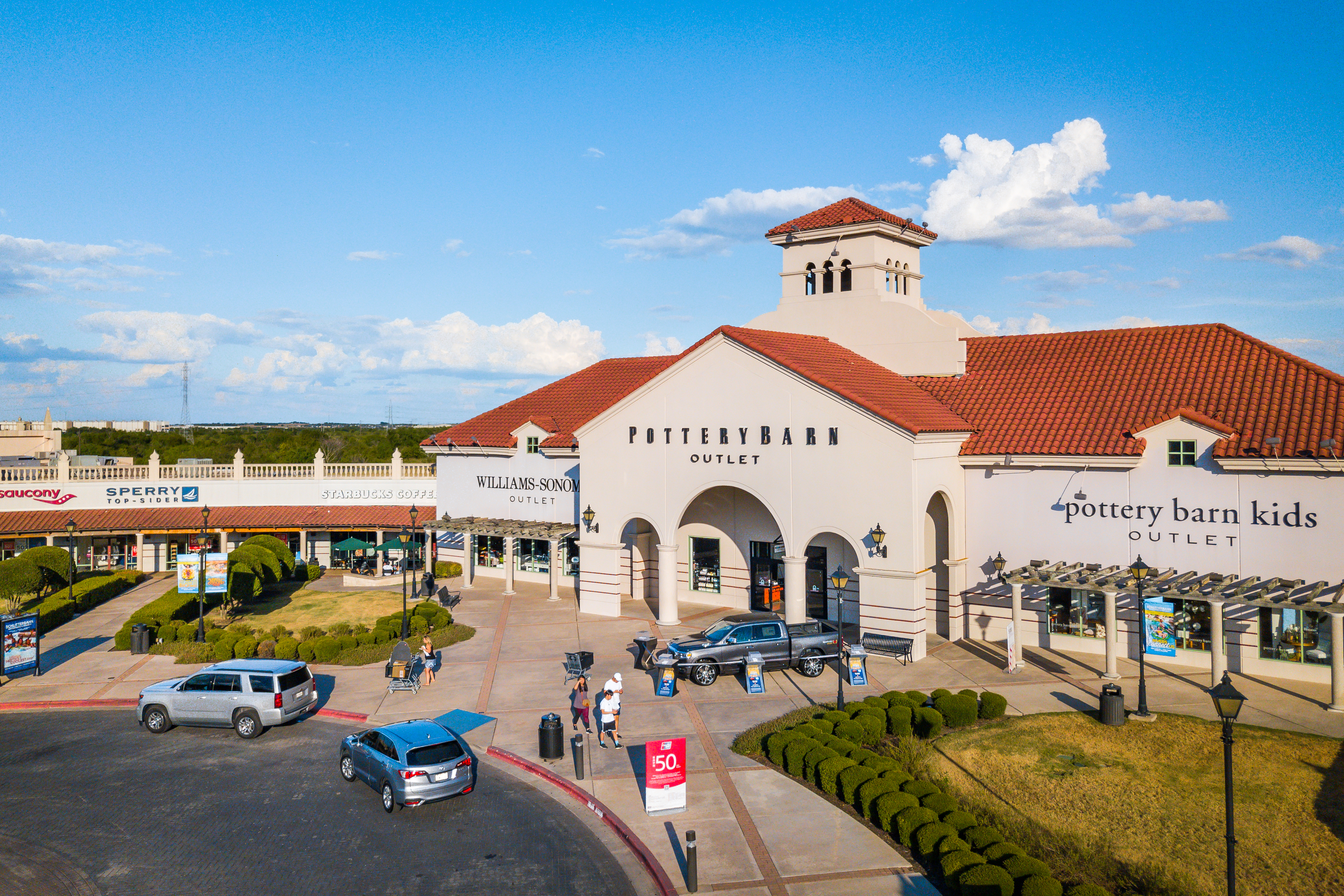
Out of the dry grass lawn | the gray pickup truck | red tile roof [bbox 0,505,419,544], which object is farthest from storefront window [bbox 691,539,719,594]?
the dry grass lawn

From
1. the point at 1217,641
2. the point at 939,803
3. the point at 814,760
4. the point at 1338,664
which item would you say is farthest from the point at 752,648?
the point at 1338,664

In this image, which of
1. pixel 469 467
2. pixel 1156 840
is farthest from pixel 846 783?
pixel 469 467

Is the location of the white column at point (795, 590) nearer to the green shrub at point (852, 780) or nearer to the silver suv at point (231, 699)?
the green shrub at point (852, 780)

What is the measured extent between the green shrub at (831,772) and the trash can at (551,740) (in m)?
5.51

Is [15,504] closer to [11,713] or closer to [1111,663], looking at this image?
[11,713]

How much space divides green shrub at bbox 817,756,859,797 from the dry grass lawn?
227cm

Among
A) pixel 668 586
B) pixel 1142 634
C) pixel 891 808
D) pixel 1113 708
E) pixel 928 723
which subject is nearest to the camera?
pixel 891 808

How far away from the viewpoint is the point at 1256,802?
55.2ft

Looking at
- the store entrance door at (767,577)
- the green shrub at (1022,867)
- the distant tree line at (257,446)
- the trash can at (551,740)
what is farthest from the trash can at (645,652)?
the distant tree line at (257,446)

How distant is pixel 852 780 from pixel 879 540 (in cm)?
1117

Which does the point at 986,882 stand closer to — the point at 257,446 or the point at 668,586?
the point at 668,586

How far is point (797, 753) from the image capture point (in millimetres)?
18406

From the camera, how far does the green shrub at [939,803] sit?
15609 millimetres

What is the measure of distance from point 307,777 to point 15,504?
34.2 metres
